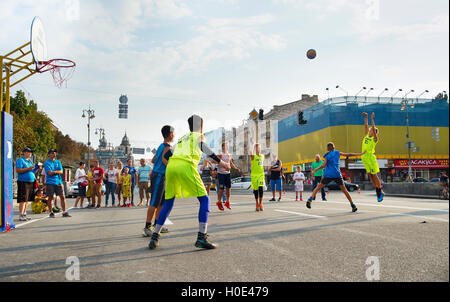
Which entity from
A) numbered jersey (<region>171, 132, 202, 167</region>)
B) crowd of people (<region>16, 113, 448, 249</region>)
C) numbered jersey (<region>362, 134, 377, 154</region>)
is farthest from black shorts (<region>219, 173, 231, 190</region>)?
numbered jersey (<region>171, 132, 202, 167</region>)

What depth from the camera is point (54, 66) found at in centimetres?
1191

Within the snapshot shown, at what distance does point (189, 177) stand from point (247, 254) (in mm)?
1249

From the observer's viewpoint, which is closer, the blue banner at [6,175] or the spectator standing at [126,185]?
the blue banner at [6,175]

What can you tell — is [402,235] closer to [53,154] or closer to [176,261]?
[176,261]

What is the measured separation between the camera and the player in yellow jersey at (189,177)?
4742 mm

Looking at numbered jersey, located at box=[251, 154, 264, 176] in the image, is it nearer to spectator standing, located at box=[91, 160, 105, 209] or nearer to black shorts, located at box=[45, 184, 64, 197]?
black shorts, located at box=[45, 184, 64, 197]

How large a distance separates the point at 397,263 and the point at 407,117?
11.7 ft

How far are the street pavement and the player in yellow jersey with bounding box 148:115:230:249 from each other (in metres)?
0.28

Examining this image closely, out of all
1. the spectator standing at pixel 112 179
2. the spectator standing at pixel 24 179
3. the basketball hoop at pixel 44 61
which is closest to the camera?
the spectator standing at pixel 24 179

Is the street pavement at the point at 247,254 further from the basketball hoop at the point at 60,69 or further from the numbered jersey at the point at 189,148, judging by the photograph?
the basketball hoop at the point at 60,69

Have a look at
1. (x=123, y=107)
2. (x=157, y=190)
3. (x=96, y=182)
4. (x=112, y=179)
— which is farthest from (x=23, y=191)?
(x=123, y=107)

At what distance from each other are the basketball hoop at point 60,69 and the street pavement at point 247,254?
649 centimetres

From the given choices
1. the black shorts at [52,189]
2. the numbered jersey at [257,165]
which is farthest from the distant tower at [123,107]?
the numbered jersey at [257,165]

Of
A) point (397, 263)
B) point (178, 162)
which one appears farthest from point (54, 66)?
point (397, 263)
